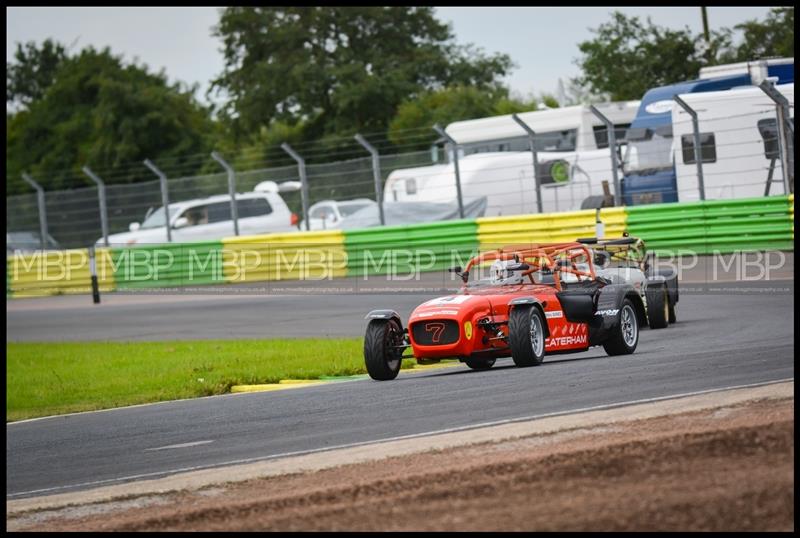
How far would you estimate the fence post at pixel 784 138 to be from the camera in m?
21.5

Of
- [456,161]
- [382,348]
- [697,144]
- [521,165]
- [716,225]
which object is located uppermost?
[456,161]

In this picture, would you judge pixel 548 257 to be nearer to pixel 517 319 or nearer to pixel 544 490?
pixel 517 319

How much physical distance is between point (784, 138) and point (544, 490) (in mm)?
16643

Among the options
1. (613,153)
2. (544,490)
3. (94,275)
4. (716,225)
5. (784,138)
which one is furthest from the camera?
(94,275)

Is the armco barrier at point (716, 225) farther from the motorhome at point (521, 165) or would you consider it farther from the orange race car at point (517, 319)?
the orange race car at point (517, 319)

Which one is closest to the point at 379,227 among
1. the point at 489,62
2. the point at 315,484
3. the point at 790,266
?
the point at 790,266

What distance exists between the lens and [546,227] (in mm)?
24281

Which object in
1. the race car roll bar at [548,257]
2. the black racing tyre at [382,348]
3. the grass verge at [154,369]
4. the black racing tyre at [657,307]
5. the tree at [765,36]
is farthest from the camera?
the tree at [765,36]

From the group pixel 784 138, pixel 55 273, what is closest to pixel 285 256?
pixel 55 273

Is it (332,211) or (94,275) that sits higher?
(332,211)

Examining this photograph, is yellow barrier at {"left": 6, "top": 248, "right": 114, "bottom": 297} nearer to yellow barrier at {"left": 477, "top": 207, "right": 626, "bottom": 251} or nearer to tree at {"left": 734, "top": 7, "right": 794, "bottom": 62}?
yellow barrier at {"left": 477, "top": 207, "right": 626, "bottom": 251}

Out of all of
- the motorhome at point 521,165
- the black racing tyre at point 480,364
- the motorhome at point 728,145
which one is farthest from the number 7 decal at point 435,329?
the motorhome at point 521,165

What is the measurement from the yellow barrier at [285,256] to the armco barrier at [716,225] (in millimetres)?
6115

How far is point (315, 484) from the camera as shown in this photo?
736cm
